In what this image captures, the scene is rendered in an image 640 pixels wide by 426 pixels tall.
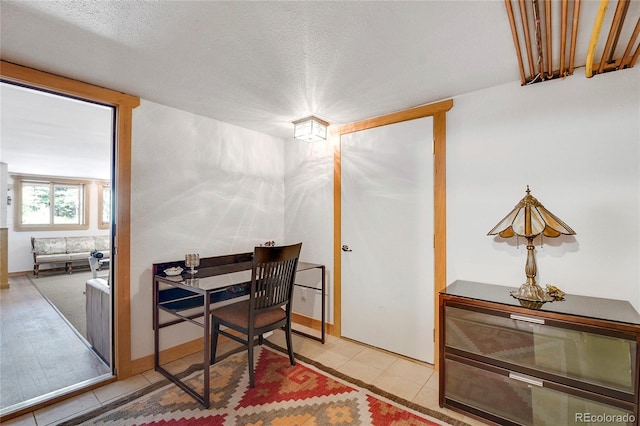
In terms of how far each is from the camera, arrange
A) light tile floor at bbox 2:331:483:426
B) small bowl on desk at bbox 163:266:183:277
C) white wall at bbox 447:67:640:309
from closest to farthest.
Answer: white wall at bbox 447:67:640:309, light tile floor at bbox 2:331:483:426, small bowl on desk at bbox 163:266:183:277

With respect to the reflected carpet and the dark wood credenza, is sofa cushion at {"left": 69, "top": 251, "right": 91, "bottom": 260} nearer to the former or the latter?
the reflected carpet

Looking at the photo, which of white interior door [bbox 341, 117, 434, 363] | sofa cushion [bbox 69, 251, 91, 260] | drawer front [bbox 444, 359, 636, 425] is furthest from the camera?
sofa cushion [bbox 69, 251, 91, 260]

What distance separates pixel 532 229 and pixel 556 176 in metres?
0.42

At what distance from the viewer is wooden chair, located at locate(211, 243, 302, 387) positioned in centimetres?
208

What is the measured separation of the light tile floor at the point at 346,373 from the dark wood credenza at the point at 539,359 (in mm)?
240

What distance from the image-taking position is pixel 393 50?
1683 millimetres

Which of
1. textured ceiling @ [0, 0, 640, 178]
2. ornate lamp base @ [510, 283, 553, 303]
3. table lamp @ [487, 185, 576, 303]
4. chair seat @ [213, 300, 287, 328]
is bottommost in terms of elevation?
chair seat @ [213, 300, 287, 328]

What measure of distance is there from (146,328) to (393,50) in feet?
9.18

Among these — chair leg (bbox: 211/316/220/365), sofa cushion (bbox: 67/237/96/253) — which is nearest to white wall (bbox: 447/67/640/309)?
chair leg (bbox: 211/316/220/365)

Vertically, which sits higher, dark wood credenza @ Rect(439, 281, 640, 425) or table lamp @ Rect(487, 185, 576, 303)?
table lamp @ Rect(487, 185, 576, 303)

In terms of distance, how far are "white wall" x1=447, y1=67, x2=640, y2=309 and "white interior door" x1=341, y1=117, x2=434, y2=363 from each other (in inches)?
9.4

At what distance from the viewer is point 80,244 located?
22.3 feet

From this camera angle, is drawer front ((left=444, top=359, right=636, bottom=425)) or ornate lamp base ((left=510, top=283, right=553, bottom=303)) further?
ornate lamp base ((left=510, top=283, right=553, bottom=303))

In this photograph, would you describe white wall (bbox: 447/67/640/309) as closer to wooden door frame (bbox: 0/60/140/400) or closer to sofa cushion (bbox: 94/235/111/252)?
wooden door frame (bbox: 0/60/140/400)
